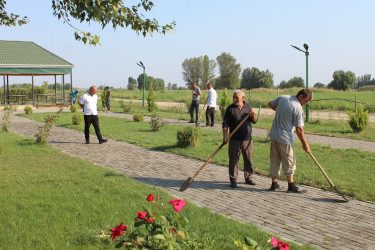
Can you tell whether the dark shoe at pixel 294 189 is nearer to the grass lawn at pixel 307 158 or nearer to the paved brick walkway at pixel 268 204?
the paved brick walkway at pixel 268 204

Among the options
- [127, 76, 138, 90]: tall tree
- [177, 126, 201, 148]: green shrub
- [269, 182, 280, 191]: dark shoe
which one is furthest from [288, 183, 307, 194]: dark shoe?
[127, 76, 138, 90]: tall tree

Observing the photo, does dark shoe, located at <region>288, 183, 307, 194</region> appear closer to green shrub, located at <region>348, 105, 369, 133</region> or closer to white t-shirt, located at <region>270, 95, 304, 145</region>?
white t-shirt, located at <region>270, 95, 304, 145</region>

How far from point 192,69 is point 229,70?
34.3ft

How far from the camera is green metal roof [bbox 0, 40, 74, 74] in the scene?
2905cm

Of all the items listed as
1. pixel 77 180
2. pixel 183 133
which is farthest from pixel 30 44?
pixel 77 180

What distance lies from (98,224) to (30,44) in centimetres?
3224

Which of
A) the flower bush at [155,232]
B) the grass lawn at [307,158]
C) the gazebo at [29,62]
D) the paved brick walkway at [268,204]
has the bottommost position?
the paved brick walkway at [268,204]

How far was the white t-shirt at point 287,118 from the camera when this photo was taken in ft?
21.5

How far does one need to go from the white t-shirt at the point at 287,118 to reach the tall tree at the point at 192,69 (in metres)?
97.5

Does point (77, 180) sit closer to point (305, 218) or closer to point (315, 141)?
point (305, 218)

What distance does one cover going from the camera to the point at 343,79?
298 feet

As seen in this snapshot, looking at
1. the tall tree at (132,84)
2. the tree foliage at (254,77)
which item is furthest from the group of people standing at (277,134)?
the tree foliage at (254,77)

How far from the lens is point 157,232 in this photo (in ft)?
9.36

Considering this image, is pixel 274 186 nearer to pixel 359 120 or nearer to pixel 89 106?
pixel 89 106
